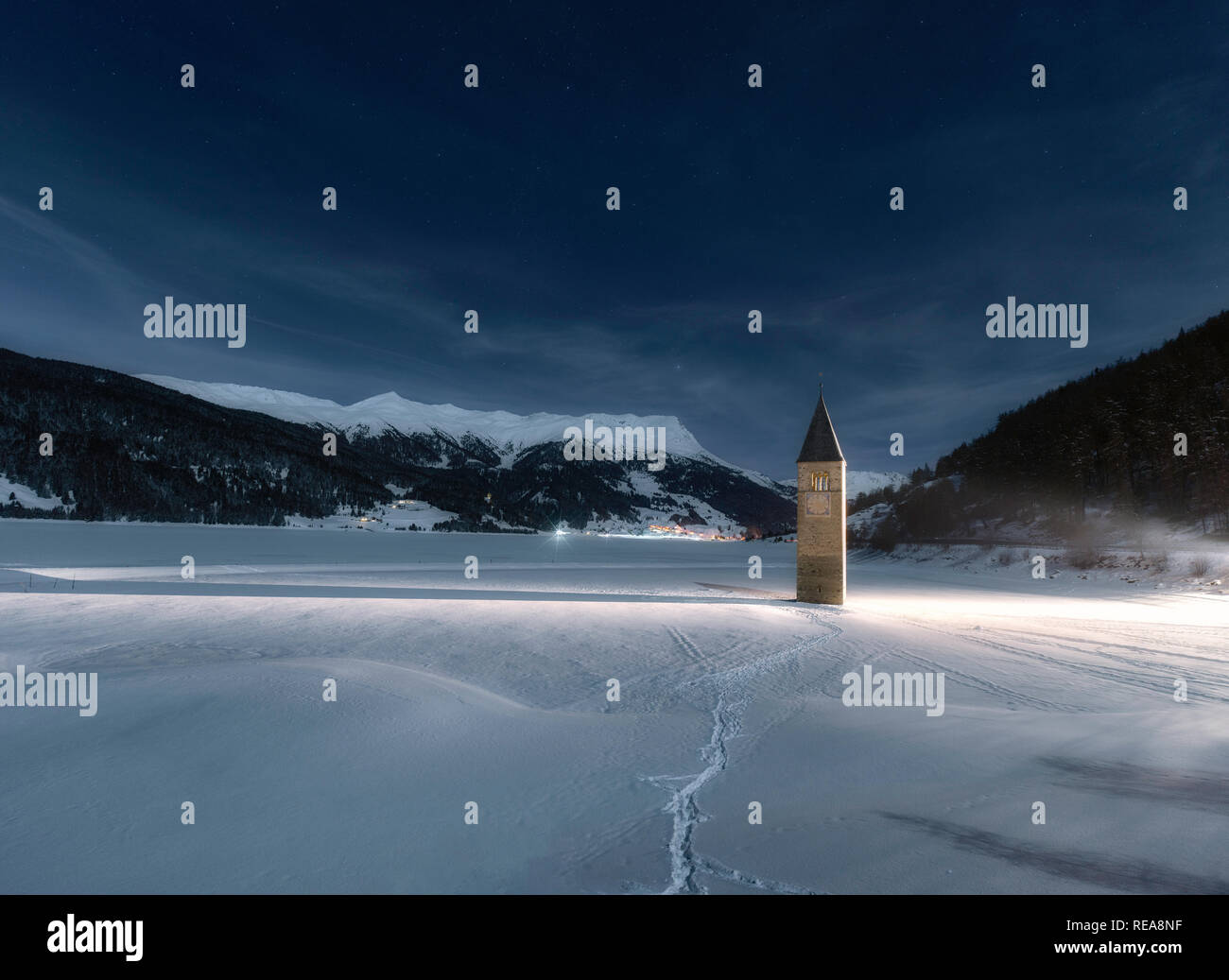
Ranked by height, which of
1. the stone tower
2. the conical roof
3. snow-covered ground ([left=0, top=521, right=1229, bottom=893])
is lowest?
snow-covered ground ([left=0, top=521, right=1229, bottom=893])

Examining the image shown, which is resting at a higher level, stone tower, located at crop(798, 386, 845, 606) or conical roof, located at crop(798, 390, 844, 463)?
conical roof, located at crop(798, 390, 844, 463)

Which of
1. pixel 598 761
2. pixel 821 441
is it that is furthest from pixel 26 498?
pixel 598 761

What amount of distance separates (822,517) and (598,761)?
25.8 meters

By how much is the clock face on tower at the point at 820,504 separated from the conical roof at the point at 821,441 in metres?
1.92

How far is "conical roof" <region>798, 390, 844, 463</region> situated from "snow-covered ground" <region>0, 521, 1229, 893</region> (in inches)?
533

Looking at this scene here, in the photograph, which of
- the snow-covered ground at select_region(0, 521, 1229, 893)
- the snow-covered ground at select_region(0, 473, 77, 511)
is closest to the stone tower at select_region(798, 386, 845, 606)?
the snow-covered ground at select_region(0, 521, 1229, 893)

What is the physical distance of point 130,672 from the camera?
12328mm

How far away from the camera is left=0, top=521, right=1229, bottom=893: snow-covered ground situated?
5.64 metres

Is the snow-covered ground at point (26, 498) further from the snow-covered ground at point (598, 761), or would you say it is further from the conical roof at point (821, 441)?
the conical roof at point (821, 441)

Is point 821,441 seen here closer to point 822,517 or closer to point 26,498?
point 822,517

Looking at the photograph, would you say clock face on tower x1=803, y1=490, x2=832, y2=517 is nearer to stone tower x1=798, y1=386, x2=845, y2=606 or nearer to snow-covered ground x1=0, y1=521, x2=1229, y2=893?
stone tower x1=798, y1=386, x2=845, y2=606
